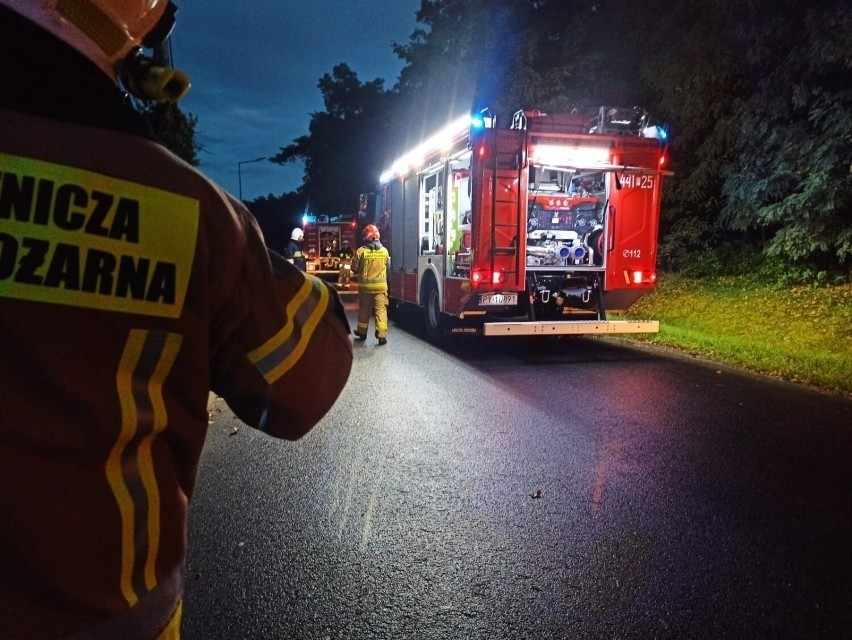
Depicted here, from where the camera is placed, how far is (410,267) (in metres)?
11.8

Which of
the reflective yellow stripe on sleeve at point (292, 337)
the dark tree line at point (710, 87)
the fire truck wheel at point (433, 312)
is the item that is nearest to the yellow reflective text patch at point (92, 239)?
the reflective yellow stripe on sleeve at point (292, 337)

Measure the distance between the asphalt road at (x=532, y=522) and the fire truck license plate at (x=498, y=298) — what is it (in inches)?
103

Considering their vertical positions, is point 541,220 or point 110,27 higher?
point 541,220

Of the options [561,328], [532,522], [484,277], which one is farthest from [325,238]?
[532,522]

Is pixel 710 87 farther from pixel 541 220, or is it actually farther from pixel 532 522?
pixel 532 522

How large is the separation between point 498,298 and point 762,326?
5.16 metres

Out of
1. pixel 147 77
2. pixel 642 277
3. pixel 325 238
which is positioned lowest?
pixel 642 277

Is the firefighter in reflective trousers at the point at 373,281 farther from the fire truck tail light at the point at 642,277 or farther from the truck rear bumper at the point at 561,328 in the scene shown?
the fire truck tail light at the point at 642,277

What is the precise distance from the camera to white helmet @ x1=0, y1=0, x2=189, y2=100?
94 centimetres

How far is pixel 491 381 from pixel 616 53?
11838mm

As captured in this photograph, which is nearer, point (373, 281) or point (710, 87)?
point (373, 281)

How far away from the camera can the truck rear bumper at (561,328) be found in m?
8.17

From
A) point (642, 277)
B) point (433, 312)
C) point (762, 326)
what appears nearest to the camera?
point (642, 277)

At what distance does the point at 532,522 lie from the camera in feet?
11.5
